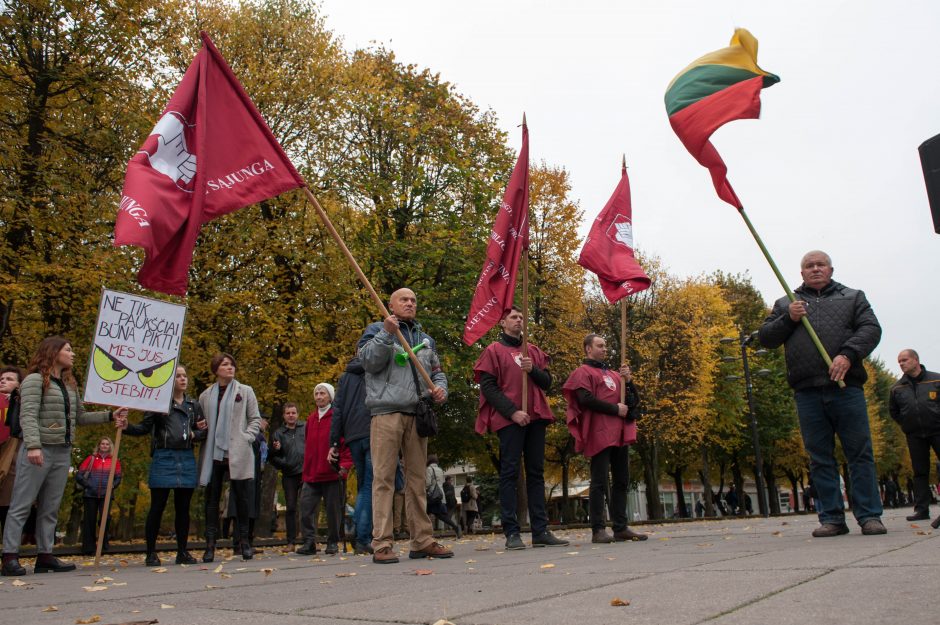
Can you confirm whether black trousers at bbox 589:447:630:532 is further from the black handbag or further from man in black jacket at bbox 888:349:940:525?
man in black jacket at bbox 888:349:940:525

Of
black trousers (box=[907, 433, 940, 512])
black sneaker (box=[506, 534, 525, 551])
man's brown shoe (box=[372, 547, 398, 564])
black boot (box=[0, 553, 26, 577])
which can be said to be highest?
black trousers (box=[907, 433, 940, 512])

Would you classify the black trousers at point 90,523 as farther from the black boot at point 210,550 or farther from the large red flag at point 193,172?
the large red flag at point 193,172

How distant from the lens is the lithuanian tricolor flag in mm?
8039

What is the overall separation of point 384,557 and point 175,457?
3.40 meters

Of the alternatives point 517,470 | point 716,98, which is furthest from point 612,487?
point 716,98

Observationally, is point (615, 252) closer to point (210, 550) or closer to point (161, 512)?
point (210, 550)

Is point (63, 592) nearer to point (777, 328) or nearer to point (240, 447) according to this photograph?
point (240, 447)

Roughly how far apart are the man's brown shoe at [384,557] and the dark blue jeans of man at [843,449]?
12.1 feet

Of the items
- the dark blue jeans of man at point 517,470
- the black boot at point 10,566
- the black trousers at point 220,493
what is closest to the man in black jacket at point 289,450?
the black trousers at point 220,493

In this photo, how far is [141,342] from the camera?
30.9 feet

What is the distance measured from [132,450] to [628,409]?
18066 millimetres

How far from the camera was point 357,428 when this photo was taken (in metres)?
9.28

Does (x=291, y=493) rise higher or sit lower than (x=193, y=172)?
lower

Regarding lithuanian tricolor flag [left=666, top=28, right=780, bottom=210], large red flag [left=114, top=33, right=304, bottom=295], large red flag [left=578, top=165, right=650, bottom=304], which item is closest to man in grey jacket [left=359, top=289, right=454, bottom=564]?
large red flag [left=114, top=33, right=304, bottom=295]
